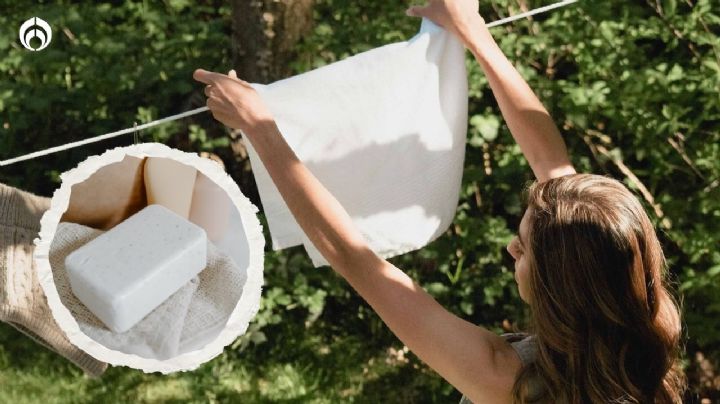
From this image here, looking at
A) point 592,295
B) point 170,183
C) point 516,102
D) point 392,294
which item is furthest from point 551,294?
point 170,183

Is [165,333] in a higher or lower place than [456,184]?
higher

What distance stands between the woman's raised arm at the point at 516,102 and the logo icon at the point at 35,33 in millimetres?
1763

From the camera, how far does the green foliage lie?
9.92 feet

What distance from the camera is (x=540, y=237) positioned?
5.38 feet

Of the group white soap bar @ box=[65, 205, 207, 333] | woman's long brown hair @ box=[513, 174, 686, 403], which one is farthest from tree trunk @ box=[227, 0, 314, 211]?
woman's long brown hair @ box=[513, 174, 686, 403]

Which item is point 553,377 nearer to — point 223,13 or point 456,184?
point 456,184

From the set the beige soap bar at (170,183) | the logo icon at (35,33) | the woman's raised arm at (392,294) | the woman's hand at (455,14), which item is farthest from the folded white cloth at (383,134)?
the logo icon at (35,33)

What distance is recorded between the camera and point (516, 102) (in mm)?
2080

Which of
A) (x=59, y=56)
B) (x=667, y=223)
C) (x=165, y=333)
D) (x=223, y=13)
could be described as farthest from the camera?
(x=223, y=13)

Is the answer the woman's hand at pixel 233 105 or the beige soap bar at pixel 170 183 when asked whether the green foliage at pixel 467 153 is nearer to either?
the beige soap bar at pixel 170 183

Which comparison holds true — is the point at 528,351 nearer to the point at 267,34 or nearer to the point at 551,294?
the point at 551,294

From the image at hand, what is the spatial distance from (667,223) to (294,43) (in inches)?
58.9

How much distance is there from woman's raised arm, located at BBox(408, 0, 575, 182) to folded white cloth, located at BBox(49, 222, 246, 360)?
774 millimetres

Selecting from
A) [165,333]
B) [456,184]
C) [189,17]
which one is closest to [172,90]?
[189,17]
